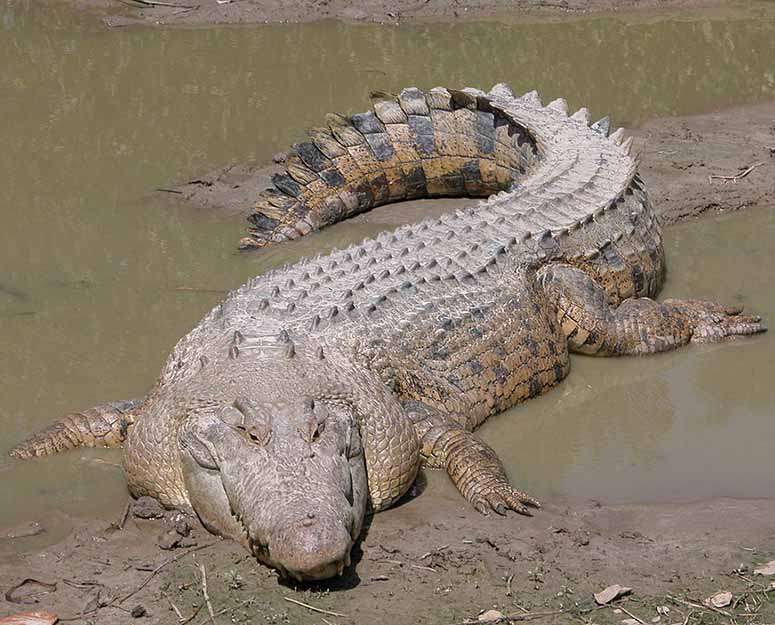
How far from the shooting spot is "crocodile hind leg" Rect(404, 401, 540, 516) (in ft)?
17.4

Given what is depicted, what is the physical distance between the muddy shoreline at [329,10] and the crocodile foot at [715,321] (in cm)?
691

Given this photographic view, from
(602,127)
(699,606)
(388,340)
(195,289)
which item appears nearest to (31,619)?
(388,340)

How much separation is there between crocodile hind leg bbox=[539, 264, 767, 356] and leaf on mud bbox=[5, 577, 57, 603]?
3.05m

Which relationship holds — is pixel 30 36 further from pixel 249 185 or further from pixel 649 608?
pixel 649 608

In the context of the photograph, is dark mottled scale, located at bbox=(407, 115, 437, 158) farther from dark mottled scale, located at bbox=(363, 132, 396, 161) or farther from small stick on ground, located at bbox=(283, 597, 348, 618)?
small stick on ground, located at bbox=(283, 597, 348, 618)

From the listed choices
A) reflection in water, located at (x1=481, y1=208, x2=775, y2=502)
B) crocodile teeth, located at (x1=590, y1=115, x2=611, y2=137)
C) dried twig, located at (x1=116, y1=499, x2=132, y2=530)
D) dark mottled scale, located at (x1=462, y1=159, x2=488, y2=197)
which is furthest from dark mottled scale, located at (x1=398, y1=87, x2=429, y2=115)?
dried twig, located at (x1=116, y1=499, x2=132, y2=530)

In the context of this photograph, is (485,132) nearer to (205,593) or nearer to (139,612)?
(205,593)

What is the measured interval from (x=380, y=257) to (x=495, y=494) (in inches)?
62.9

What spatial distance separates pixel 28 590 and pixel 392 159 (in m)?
4.79

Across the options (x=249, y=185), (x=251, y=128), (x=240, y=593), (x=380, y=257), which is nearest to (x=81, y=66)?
(x=251, y=128)

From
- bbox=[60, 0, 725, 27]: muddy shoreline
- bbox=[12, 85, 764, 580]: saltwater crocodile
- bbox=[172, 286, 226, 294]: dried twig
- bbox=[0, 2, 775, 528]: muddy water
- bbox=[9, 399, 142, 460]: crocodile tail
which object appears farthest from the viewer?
bbox=[60, 0, 725, 27]: muddy shoreline

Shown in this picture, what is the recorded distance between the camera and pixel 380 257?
643cm

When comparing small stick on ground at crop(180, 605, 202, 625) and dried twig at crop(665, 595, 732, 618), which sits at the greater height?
small stick on ground at crop(180, 605, 202, 625)

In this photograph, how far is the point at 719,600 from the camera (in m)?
4.45
